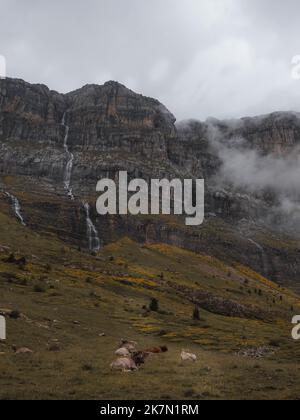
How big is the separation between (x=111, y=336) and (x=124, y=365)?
1747cm

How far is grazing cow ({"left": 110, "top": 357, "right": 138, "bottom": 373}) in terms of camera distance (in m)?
29.8

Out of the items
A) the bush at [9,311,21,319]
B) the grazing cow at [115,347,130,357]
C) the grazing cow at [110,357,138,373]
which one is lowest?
the grazing cow at [110,357,138,373]

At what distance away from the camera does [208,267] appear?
531ft

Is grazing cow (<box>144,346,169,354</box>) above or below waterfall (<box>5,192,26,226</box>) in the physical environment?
below

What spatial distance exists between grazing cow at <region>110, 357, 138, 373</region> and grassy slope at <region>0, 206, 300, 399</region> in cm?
57

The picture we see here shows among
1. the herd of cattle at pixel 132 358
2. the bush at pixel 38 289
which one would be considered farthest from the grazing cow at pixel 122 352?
the bush at pixel 38 289

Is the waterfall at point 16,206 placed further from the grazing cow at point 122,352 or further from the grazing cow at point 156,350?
the grazing cow at point 122,352

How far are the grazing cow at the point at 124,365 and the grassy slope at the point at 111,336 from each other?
1.86 feet

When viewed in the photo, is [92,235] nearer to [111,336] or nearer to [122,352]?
[111,336]

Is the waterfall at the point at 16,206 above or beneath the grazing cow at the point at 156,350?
above

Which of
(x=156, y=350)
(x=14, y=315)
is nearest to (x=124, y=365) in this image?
(x=156, y=350)

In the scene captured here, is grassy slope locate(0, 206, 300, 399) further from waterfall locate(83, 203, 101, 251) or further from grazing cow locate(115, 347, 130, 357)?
waterfall locate(83, 203, 101, 251)

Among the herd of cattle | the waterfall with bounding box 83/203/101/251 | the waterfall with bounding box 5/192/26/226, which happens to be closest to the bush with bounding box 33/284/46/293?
the herd of cattle

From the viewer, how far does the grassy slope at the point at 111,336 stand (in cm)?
2469
